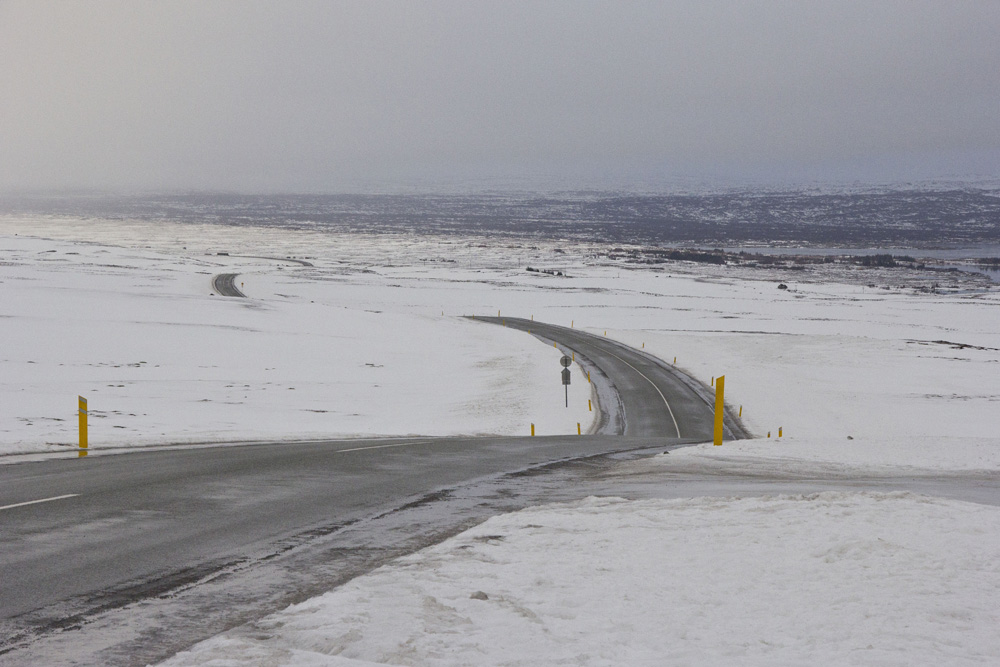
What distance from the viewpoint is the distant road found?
297ft

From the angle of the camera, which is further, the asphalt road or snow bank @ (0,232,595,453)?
snow bank @ (0,232,595,453)

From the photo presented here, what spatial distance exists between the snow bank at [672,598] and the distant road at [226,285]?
78999 mm

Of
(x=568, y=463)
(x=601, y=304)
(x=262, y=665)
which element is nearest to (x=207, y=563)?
(x=262, y=665)

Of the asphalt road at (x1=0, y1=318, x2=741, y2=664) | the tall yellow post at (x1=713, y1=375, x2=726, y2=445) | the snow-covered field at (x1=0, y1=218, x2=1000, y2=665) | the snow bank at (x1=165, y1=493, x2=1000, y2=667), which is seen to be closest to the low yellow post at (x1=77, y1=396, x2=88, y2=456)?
the snow-covered field at (x1=0, y1=218, x2=1000, y2=665)

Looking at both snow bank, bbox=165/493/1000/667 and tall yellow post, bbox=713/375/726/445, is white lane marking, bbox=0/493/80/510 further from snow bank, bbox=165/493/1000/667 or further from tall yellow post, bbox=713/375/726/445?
tall yellow post, bbox=713/375/726/445

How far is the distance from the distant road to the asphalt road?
7067cm

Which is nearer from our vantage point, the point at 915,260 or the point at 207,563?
the point at 207,563

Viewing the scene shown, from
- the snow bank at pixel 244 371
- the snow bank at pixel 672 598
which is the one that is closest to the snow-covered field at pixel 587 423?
the snow bank at pixel 672 598

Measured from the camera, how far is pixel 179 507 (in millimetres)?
9836

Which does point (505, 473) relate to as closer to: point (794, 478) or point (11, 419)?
point (794, 478)

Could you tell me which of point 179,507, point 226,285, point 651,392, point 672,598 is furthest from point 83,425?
point 226,285

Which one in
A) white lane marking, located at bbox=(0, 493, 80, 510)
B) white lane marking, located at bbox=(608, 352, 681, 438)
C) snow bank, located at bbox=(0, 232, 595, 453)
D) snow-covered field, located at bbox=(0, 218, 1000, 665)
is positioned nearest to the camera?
snow-covered field, located at bbox=(0, 218, 1000, 665)

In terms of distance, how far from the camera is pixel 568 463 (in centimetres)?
1523

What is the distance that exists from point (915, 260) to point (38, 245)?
566 feet
